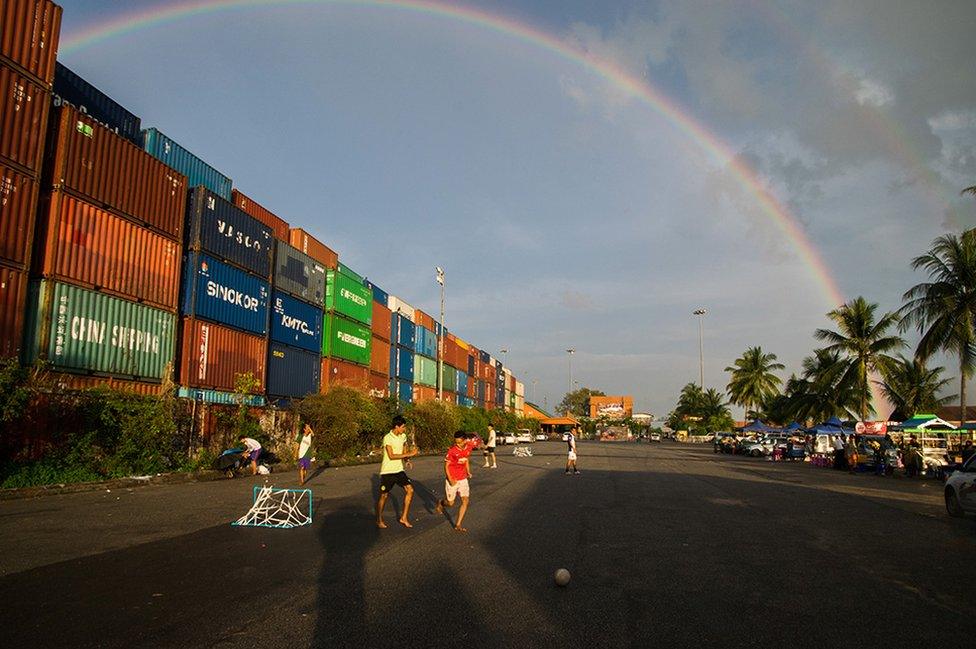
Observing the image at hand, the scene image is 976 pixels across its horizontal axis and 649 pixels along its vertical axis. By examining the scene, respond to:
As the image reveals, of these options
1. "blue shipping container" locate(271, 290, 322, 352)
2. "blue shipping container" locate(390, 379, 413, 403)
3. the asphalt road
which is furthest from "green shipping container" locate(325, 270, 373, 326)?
the asphalt road

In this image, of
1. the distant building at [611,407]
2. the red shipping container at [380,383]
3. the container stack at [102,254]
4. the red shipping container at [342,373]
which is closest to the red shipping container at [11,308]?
the container stack at [102,254]

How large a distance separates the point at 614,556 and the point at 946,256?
30864mm

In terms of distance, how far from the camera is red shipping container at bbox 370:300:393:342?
42031 millimetres

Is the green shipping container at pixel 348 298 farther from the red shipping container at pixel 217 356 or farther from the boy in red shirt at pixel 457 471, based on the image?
the boy in red shirt at pixel 457 471

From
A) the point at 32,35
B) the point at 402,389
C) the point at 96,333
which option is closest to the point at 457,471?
the point at 96,333

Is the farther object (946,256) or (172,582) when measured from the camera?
(946,256)

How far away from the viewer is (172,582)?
660 cm

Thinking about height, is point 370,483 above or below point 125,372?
below

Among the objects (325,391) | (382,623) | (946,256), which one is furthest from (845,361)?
(382,623)

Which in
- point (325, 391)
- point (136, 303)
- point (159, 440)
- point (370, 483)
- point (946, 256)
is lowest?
point (370, 483)

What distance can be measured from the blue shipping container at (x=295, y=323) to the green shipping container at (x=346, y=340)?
1.47 meters

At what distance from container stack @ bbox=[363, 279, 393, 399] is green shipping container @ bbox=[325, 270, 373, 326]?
1.33 m

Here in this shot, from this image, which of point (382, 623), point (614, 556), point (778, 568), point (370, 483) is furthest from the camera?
point (370, 483)

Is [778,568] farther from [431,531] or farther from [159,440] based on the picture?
[159,440]
